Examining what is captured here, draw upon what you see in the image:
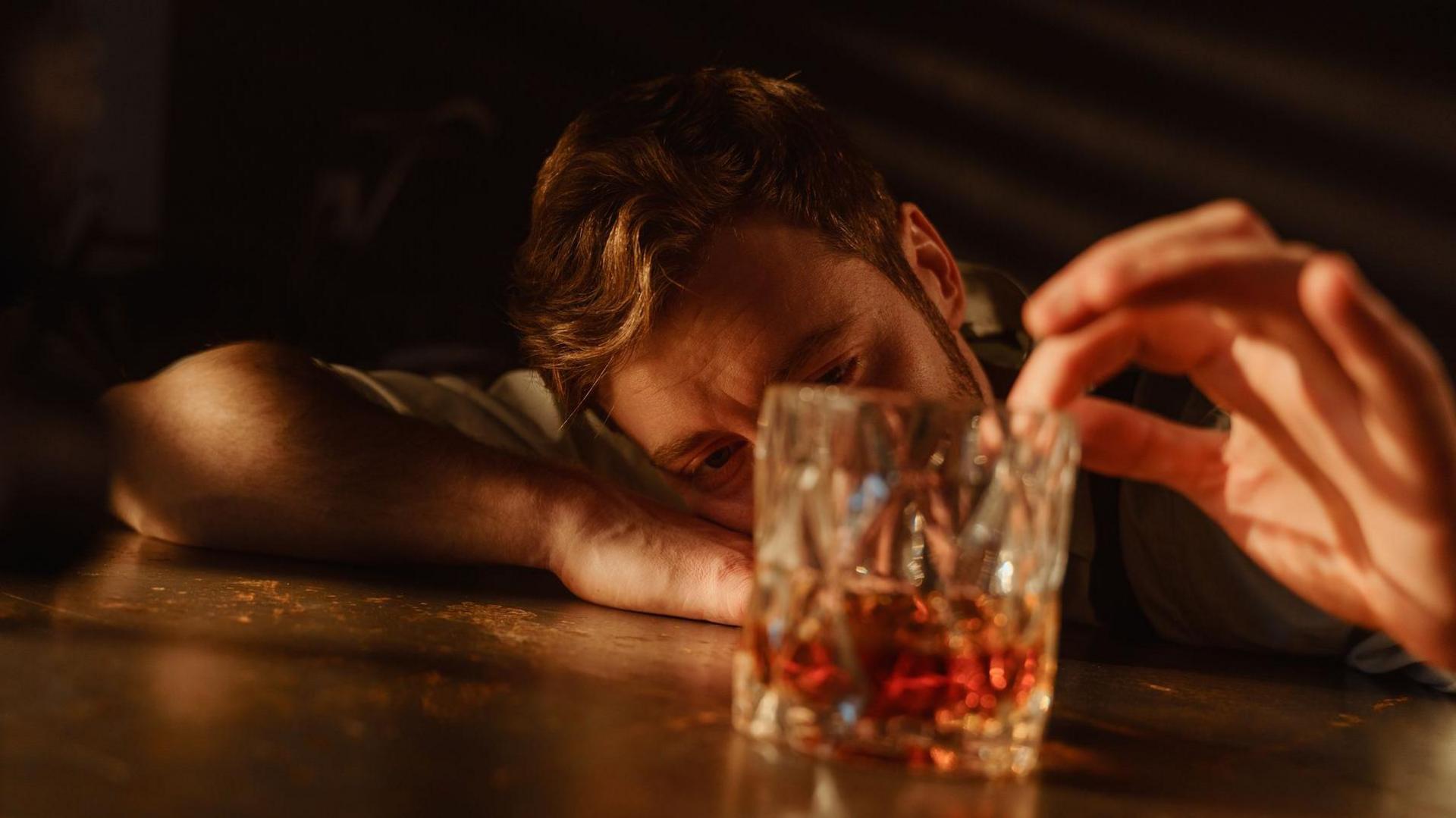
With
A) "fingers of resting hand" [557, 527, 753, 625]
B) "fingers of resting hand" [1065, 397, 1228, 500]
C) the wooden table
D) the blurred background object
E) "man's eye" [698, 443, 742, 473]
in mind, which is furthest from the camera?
the blurred background object

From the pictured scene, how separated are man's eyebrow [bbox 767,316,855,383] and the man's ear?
36 cm

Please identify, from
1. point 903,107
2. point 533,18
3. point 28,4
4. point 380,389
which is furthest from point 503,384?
point 28,4

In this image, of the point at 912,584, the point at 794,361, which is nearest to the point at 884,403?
the point at 912,584

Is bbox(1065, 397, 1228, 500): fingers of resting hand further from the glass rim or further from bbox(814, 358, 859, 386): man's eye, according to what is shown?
bbox(814, 358, 859, 386): man's eye

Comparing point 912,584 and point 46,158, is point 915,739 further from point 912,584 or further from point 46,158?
point 46,158

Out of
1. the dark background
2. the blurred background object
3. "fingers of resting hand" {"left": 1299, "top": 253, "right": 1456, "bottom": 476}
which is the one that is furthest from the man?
the blurred background object

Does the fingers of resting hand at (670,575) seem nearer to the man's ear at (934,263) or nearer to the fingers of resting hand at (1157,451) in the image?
the fingers of resting hand at (1157,451)

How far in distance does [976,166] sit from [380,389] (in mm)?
1137

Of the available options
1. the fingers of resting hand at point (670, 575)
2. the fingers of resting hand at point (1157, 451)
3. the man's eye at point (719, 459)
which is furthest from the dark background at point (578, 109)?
the fingers of resting hand at point (1157, 451)

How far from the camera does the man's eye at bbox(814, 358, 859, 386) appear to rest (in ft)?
4.39

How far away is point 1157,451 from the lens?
779 mm

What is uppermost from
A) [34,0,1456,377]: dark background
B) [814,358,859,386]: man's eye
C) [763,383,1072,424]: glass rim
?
[34,0,1456,377]: dark background

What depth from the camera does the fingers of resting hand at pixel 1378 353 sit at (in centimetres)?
58

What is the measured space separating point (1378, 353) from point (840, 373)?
0.77 meters
